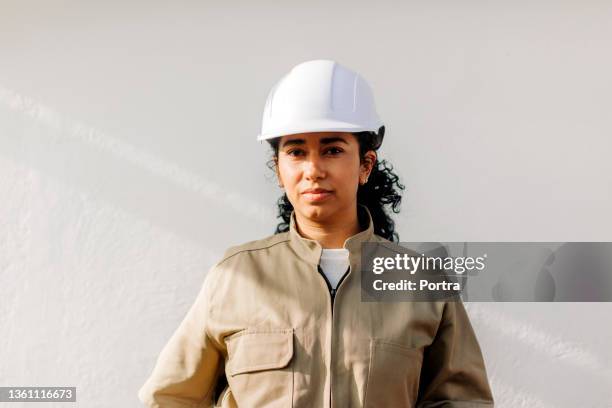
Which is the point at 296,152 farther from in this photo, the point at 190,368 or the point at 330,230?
the point at 190,368

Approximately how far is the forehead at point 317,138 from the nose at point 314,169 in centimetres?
5

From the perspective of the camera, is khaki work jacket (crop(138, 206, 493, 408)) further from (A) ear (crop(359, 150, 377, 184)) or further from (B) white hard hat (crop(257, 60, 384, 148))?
(B) white hard hat (crop(257, 60, 384, 148))

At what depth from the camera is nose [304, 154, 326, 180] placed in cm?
203

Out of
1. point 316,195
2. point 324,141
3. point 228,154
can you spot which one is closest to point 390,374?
point 316,195

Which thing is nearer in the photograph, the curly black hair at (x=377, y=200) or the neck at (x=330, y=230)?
the neck at (x=330, y=230)

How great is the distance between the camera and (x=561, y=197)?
2.95 meters

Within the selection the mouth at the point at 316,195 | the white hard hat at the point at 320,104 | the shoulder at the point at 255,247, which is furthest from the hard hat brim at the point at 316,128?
the shoulder at the point at 255,247

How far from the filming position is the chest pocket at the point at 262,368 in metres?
2.00

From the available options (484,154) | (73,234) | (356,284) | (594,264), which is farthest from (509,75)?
(73,234)

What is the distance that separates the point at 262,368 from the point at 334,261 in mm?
291

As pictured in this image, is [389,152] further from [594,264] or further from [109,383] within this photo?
[109,383]

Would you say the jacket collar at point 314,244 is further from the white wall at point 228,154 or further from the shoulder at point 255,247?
the white wall at point 228,154

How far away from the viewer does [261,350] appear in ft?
6.63

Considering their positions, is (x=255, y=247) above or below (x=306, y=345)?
above
